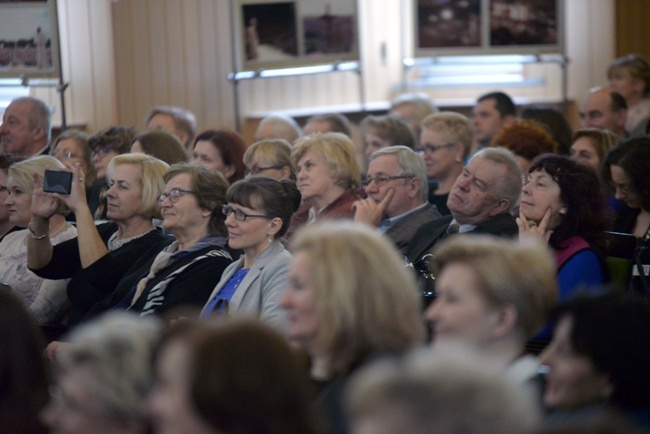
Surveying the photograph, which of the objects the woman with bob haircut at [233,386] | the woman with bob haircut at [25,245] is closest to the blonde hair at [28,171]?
the woman with bob haircut at [25,245]

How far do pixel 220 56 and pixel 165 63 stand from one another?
1.50 feet

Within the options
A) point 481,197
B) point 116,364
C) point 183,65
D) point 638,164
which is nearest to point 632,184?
point 638,164

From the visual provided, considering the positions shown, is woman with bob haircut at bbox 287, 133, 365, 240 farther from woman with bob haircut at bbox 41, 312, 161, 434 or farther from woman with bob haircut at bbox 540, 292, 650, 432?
woman with bob haircut at bbox 41, 312, 161, 434

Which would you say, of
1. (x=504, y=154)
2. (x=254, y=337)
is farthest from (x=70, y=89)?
(x=254, y=337)

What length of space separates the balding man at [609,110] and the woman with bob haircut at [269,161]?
7.56 feet

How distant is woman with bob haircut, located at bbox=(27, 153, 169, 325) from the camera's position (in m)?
4.58

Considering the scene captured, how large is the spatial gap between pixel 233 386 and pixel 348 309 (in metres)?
0.66

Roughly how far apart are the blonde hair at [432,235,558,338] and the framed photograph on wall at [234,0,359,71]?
19.2ft

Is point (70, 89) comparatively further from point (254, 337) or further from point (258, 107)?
point (254, 337)

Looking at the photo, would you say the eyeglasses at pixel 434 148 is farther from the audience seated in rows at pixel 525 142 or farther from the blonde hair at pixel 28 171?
the blonde hair at pixel 28 171

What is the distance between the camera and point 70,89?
852 centimetres

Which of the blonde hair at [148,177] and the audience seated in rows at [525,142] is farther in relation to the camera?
the audience seated in rows at [525,142]

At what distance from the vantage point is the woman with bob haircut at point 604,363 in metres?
2.26

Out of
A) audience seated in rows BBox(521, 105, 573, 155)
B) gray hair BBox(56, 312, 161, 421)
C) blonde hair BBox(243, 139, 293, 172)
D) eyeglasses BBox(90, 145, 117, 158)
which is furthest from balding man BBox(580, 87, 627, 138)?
gray hair BBox(56, 312, 161, 421)
